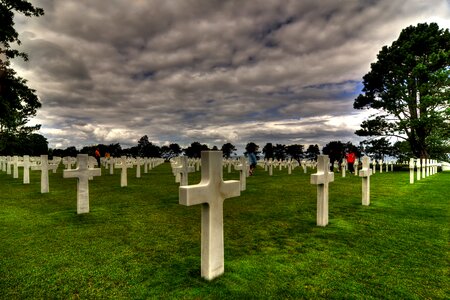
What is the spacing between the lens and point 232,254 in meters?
4.21

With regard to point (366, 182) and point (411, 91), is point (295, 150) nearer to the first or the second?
point (411, 91)

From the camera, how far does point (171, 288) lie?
3.14 m

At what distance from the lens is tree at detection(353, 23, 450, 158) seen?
25578 mm

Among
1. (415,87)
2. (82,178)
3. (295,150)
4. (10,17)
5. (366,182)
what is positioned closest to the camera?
(82,178)

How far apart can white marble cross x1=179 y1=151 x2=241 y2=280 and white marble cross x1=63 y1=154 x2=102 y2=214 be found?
489 centimetres

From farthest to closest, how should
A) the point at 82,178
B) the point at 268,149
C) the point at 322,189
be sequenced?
1. the point at 268,149
2. the point at 82,178
3. the point at 322,189

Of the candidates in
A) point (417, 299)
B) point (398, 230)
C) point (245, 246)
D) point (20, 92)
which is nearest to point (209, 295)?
point (245, 246)

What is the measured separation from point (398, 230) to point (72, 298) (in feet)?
18.7

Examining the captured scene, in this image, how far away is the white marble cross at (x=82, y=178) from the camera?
7020 millimetres

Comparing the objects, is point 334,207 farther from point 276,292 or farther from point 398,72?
point 398,72

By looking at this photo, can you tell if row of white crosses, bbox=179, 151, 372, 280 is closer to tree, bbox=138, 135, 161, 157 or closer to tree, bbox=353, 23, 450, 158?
tree, bbox=353, 23, 450, 158

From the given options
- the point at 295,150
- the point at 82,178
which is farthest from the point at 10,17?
the point at 295,150

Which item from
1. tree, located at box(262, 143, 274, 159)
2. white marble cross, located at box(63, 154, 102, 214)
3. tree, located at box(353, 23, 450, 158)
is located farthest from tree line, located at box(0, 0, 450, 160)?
tree, located at box(262, 143, 274, 159)

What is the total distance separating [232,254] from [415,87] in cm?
2986
